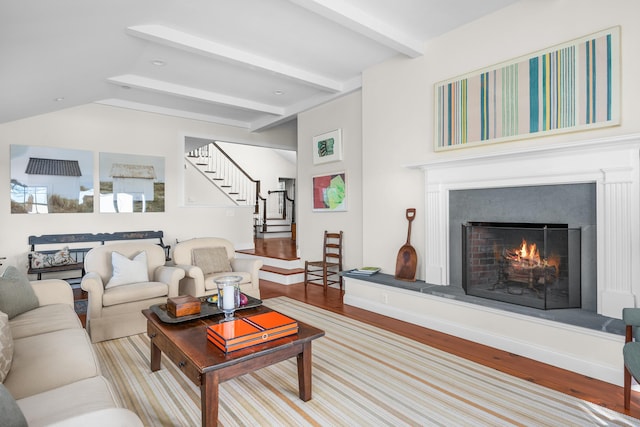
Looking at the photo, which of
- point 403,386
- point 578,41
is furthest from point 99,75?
point 578,41

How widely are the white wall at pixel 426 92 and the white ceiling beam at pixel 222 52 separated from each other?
65cm

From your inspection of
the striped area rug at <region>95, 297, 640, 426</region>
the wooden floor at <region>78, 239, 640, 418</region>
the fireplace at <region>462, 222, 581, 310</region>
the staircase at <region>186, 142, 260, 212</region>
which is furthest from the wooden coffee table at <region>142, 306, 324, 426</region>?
the staircase at <region>186, 142, 260, 212</region>

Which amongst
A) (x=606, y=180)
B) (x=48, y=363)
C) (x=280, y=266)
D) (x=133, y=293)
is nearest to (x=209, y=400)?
(x=48, y=363)

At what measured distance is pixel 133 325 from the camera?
3.29 meters

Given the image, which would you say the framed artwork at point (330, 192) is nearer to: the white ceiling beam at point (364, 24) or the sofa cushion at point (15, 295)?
the white ceiling beam at point (364, 24)

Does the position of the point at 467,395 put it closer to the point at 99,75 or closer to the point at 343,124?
the point at 343,124

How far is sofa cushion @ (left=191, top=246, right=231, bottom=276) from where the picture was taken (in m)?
4.17

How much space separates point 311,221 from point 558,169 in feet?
11.8

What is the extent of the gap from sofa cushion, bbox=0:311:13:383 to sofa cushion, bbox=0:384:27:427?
2.34 feet

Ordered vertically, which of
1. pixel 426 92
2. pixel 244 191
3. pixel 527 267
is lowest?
pixel 527 267

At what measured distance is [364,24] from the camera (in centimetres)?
316

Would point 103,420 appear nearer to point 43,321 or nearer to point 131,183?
point 43,321

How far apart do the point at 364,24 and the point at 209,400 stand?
10.3 ft

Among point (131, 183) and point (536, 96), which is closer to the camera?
point (536, 96)
